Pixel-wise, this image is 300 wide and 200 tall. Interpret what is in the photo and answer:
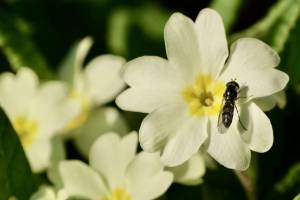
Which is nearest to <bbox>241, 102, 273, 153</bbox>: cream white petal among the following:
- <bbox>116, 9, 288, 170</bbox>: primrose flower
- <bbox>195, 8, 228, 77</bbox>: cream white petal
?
<bbox>116, 9, 288, 170</bbox>: primrose flower

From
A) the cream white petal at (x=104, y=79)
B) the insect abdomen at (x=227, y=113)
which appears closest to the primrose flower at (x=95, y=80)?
the cream white petal at (x=104, y=79)

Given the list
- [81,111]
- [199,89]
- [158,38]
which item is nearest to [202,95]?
[199,89]

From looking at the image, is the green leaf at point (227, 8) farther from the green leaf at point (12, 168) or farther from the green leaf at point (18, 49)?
the green leaf at point (12, 168)

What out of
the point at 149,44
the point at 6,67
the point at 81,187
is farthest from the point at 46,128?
the point at 149,44

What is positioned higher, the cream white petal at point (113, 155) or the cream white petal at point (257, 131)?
the cream white petal at point (257, 131)

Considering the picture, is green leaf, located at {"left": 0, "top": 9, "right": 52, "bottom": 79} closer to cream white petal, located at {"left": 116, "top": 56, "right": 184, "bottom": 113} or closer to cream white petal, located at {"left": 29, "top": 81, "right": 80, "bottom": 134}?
cream white petal, located at {"left": 29, "top": 81, "right": 80, "bottom": 134}

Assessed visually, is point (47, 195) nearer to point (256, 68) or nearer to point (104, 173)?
point (104, 173)
